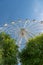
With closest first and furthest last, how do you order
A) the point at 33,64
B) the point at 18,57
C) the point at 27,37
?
the point at 33,64 → the point at 18,57 → the point at 27,37

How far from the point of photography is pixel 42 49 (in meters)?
23.5

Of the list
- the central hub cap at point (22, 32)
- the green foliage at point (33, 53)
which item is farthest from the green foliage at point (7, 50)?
the central hub cap at point (22, 32)

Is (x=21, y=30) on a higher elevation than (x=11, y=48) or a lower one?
higher

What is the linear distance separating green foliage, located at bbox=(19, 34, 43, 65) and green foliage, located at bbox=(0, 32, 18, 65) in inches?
31.3

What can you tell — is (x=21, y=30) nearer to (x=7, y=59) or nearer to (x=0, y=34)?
Result: (x=0, y=34)

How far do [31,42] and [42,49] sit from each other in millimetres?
1334

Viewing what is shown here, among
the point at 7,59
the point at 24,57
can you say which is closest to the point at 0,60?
the point at 7,59

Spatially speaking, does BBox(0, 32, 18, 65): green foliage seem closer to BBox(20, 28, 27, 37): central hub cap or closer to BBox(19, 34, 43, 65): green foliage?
BBox(19, 34, 43, 65): green foliage

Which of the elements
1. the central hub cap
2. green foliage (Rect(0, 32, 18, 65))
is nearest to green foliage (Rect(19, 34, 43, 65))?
green foliage (Rect(0, 32, 18, 65))

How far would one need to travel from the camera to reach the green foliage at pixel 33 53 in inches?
891

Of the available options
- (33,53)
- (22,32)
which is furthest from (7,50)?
(22,32)

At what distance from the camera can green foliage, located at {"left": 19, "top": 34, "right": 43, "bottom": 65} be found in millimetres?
22641

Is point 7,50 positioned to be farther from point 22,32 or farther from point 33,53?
point 22,32

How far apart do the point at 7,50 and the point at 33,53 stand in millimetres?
2669
